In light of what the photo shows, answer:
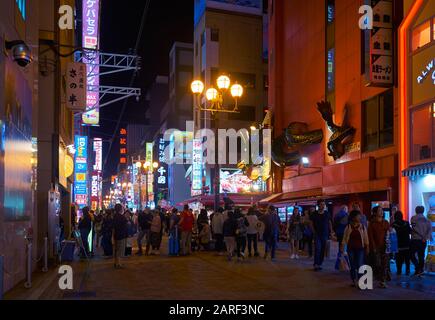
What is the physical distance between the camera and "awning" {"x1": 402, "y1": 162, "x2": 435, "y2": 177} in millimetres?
15255

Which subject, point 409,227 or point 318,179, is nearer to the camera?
point 409,227

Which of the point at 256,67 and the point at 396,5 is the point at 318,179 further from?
the point at 256,67

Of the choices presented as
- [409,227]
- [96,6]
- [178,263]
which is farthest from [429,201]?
[96,6]

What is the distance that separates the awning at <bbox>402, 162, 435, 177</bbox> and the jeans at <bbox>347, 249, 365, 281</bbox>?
485 centimetres

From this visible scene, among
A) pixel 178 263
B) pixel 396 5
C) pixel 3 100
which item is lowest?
pixel 178 263

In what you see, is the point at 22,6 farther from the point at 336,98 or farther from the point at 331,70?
the point at 331,70

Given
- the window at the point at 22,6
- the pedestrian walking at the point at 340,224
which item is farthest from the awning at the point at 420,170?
the window at the point at 22,6

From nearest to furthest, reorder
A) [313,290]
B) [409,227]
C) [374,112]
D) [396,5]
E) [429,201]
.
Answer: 1. [313,290]
2. [409,227]
3. [429,201]
4. [396,5]
5. [374,112]

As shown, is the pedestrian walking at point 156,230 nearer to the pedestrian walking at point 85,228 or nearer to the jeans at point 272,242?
the pedestrian walking at point 85,228

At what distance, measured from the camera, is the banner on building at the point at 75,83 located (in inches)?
752

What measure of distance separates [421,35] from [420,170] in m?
4.74

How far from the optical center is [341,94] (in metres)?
25.6

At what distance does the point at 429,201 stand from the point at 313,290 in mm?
6045

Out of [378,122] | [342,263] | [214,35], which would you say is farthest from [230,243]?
[214,35]
